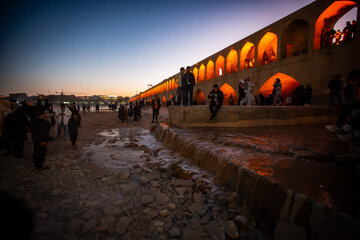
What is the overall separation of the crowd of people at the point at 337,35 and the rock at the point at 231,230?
12982mm

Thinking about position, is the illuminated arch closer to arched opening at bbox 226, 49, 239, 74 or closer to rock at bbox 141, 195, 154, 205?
arched opening at bbox 226, 49, 239, 74

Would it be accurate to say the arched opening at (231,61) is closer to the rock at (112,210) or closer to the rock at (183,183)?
the rock at (183,183)

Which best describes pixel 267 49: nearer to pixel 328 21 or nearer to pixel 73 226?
pixel 328 21

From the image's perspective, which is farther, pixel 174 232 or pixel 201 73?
pixel 201 73

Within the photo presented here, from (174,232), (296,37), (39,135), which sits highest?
(296,37)

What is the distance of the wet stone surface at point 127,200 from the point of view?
1757 millimetres

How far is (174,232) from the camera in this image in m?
1.75

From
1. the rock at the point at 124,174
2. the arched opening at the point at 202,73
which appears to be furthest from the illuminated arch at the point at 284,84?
the rock at the point at 124,174

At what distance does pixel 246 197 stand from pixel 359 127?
2.39 m

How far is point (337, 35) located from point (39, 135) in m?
15.3

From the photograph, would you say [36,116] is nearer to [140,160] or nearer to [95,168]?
[95,168]

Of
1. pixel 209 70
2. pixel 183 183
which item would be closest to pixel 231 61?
pixel 209 70

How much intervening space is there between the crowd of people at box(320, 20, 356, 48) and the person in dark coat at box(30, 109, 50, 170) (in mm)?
14575

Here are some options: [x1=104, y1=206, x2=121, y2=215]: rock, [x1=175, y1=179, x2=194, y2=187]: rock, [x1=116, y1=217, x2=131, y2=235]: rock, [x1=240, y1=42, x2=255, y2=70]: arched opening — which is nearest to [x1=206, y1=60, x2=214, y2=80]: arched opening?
[x1=240, y1=42, x2=255, y2=70]: arched opening
